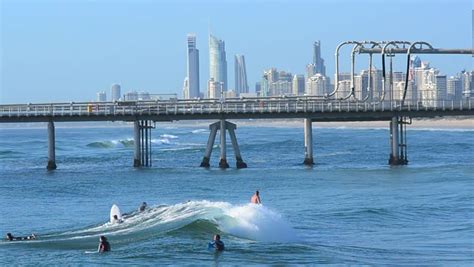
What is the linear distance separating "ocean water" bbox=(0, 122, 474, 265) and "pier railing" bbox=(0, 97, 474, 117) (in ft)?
12.0

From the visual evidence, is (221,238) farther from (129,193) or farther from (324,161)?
(324,161)

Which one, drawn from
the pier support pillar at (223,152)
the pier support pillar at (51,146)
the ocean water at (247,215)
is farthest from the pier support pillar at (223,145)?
the pier support pillar at (51,146)

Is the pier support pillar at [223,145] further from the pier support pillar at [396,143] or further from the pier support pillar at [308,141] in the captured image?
the pier support pillar at [396,143]

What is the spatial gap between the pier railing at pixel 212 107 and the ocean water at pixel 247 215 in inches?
144

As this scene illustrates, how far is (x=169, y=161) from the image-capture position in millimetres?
89688

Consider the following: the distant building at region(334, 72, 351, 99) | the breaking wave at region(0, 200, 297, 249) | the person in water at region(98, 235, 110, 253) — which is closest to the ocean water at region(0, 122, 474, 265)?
the breaking wave at region(0, 200, 297, 249)

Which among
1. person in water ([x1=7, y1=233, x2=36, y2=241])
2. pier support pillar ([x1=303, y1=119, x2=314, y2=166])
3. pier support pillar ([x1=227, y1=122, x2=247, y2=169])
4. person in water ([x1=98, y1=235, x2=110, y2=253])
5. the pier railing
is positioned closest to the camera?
person in water ([x1=98, y1=235, x2=110, y2=253])

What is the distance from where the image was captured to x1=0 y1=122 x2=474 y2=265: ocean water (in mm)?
36219

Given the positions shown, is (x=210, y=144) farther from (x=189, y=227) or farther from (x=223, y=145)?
(x=189, y=227)

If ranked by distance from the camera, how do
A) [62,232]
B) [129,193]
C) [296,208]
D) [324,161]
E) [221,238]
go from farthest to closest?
1. [324,161]
2. [129,193]
3. [296,208]
4. [62,232]
5. [221,238]

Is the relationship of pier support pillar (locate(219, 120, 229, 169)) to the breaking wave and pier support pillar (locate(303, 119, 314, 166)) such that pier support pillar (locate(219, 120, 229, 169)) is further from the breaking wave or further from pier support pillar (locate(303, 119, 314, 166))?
the breaking wave

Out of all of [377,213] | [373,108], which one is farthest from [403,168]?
[377,213]

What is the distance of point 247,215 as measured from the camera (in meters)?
42.1

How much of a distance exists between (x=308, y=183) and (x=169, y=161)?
29.6m
